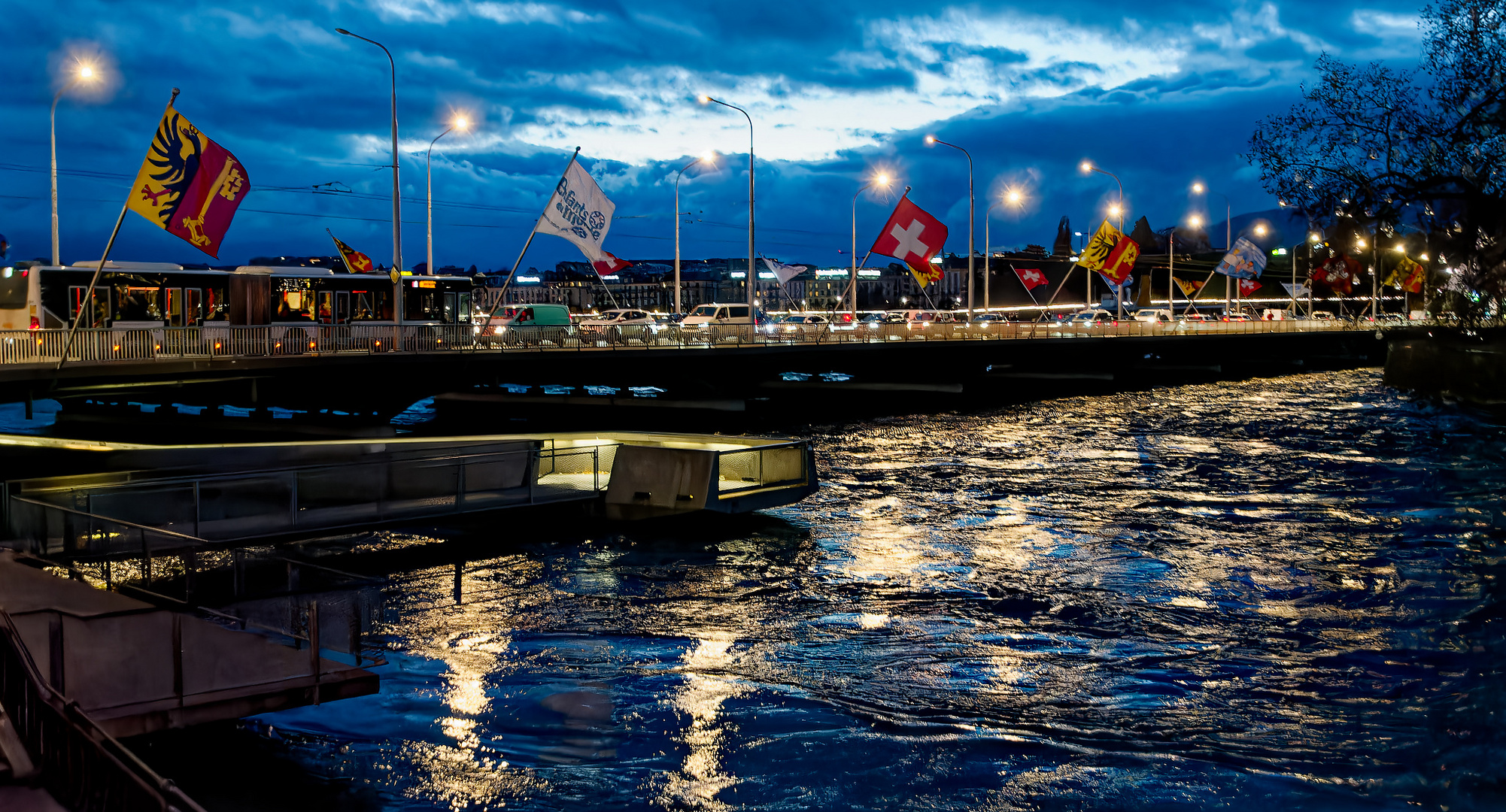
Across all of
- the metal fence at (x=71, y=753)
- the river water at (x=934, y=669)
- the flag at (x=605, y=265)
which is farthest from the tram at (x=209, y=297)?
the metal fence at (x=71, y=753)

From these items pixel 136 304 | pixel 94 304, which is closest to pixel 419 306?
pixel 136 304

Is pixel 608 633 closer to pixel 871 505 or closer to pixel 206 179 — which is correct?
pixel 871 505

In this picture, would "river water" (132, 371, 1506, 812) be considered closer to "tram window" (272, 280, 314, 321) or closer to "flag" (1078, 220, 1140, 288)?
"tram window" (272, 280, 314, 321)

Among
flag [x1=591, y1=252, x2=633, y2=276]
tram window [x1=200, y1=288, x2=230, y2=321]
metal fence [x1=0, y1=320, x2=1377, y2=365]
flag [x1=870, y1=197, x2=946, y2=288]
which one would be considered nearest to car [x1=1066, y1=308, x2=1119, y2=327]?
metal fence [x1=0, y1=320, x2=1377, y2=365]

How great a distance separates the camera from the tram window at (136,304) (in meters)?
40.6

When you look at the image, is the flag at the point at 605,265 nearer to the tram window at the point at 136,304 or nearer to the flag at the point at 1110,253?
the tram window at the point at 136,304

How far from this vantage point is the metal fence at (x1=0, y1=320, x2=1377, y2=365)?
105ft

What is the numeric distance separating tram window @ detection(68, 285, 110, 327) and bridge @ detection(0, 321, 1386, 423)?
2548 mm

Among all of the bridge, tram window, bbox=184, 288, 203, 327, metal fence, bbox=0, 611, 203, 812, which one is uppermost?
tram window, bbox=184, 288, 203, 327

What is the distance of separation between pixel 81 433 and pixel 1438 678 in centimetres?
4768

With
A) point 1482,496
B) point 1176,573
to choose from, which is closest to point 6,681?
point 1176,573

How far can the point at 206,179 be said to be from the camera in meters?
27.2

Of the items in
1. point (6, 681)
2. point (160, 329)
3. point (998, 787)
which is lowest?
point (998, 787)

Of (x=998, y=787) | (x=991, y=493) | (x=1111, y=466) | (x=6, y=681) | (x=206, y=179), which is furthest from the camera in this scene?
(x=1111, y=466)
